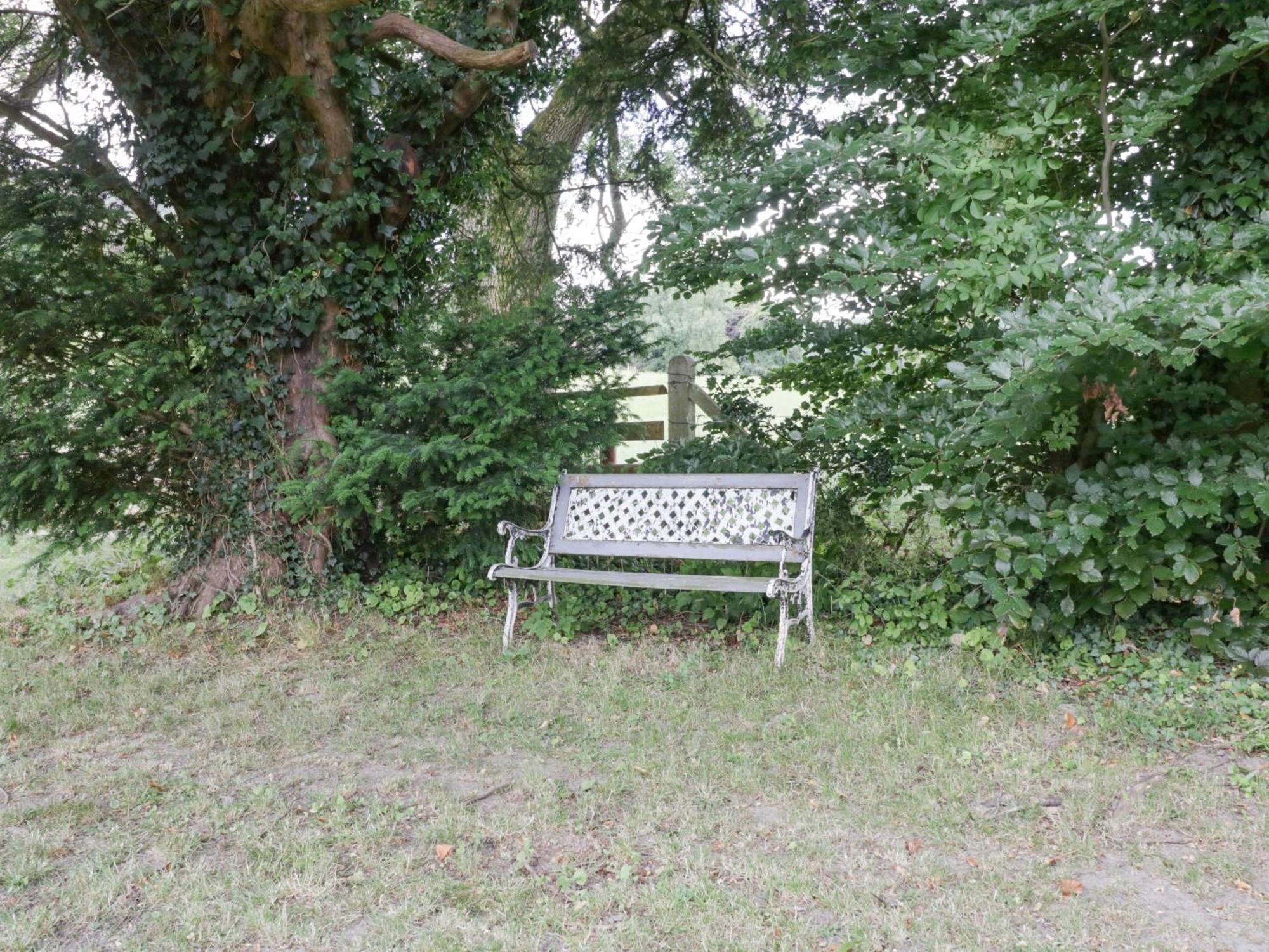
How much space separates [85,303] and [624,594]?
3850 mm

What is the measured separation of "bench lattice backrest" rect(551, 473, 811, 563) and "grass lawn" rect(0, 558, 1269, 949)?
66 cm

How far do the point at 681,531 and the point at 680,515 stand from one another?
10cm

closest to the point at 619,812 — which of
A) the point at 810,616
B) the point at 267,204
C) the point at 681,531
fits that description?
the point at 810,616

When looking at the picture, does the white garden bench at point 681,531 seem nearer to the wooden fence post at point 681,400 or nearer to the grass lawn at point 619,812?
the grass lawn at point 619,812

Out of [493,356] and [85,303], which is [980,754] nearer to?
[493,356]

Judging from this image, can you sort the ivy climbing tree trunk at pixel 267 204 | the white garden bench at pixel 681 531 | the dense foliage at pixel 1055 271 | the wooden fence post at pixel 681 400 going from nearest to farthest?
the dense foliage at pixel 1055 271
the white garden bench at pixel 681 531
the ivy climbing tree trunk at pixel 267 204
the wooden fence post at pixel 681 400

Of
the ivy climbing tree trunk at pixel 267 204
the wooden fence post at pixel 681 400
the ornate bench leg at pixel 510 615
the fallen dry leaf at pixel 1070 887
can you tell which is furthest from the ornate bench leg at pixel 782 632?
the ivy climbing tree trunk at pixel 267 204

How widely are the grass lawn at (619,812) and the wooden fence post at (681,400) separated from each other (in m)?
2.76

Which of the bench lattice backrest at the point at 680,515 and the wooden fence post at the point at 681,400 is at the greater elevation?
the wooden fence post at the point at 681,400

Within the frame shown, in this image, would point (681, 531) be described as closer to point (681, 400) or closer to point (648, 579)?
point (648, 579)

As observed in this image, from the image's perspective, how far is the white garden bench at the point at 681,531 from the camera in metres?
4.88

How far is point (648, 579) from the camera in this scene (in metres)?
4.90

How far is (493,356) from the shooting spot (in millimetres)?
5672

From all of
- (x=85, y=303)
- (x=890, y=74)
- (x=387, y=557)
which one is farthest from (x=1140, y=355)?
(x=85, y=303)
